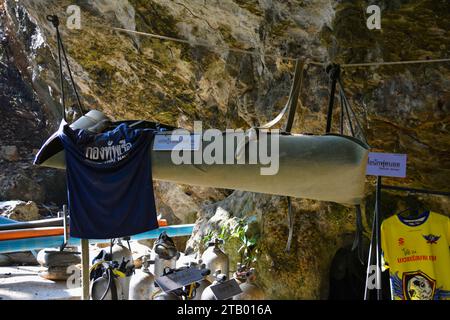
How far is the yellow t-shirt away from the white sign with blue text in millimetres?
467

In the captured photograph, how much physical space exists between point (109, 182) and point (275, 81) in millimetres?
2674

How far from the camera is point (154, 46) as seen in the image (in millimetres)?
7836

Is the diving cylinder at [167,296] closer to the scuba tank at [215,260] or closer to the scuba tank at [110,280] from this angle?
the scuba tank at [110,280]

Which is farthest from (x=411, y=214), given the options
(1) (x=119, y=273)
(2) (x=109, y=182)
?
(1) (x=119, y=273)

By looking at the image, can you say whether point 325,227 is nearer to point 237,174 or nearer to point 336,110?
point 336,110

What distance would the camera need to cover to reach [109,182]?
427 cm

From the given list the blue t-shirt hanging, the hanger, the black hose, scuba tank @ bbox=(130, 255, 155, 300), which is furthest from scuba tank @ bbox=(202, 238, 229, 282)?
the black hose

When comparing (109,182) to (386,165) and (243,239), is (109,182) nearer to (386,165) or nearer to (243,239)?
(386,165)

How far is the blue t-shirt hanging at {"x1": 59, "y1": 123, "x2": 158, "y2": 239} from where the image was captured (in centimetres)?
418

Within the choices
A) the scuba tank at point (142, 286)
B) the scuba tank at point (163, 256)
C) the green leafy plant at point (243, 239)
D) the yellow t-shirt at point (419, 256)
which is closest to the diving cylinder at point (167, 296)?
the scuba tank at point (142, 286)

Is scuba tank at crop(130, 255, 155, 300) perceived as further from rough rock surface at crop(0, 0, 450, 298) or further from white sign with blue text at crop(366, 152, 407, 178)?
white sign with blue text at crop(366, 152, 407, 178)

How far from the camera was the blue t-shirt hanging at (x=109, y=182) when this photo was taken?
4180 millimetres

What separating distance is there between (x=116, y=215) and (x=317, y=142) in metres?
1.62
